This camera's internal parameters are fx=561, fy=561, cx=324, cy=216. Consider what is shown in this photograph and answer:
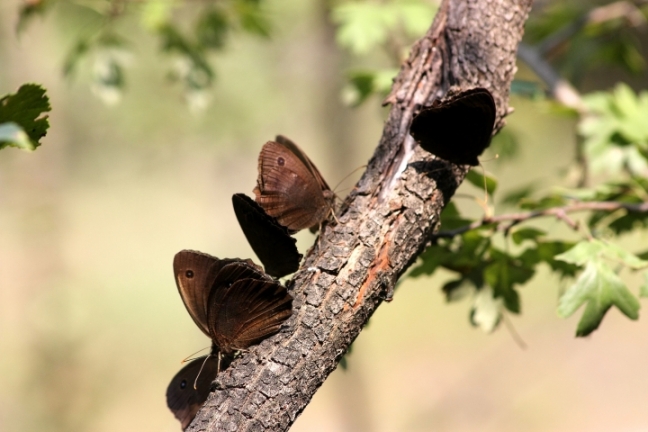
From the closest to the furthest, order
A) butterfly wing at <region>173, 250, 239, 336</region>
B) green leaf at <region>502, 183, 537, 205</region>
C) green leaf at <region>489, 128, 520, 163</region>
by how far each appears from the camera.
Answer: butterfly wing at <region>173, 250, 239, 336</region> < green leaf at <region>502, 183, 537, 205</region> < green leaf at <region>489, 128, 520, 163</region>

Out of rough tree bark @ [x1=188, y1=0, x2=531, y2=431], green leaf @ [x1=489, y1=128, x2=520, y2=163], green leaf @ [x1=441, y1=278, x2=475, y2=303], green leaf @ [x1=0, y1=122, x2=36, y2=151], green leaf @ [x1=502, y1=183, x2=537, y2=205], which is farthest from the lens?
green leaf @ [x1=489, y1=128, x2=520, y2=163]

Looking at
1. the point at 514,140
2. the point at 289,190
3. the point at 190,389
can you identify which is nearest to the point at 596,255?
the point at 289,190

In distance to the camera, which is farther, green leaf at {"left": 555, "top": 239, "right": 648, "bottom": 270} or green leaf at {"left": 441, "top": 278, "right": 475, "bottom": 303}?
green leaf at {"left": 441, "top": 278, "right": 475, "bottom": 303}

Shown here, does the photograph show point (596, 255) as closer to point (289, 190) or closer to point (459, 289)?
point (459, 289)

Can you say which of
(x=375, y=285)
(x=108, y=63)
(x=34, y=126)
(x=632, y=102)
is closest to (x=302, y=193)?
(x=375, y=285)

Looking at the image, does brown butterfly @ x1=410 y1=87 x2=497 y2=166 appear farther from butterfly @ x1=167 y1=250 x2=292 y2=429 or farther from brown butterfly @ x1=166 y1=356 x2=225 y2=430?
brown butterfly @ x1=166 y1=356 x2=225 y2=430

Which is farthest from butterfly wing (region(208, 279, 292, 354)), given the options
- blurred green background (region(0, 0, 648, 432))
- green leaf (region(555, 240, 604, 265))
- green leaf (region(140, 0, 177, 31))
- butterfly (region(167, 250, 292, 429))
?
blurred green background (region(0, 0, 648, 432))
